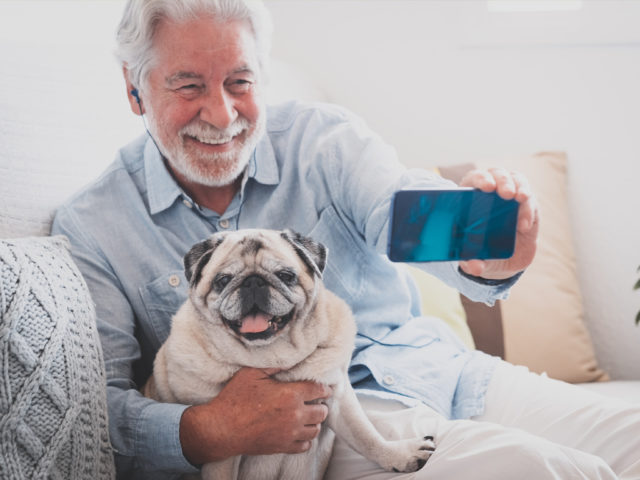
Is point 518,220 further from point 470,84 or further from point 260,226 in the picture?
point 470,84

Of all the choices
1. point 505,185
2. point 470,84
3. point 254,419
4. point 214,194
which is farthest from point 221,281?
point 470,84

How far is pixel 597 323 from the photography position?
1.88 m

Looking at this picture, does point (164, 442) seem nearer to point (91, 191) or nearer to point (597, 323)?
point (91, 191)

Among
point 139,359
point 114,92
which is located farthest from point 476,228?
point 114,92

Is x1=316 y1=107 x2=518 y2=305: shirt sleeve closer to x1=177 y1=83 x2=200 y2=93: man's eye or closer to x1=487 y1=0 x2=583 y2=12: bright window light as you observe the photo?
x1=177 y1=83 x2=200 y2=93: man's eye

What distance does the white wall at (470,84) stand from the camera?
1.44 m

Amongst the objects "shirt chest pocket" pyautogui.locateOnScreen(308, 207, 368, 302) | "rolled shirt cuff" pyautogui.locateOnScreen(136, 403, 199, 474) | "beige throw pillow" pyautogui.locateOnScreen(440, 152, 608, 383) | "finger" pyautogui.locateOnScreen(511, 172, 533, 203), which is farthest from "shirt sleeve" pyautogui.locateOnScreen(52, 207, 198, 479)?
"beige throw pillow" pyautogui.locateOnScreen(440, 152, 608, 383)

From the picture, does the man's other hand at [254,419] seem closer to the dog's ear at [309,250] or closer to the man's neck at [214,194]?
the dog's ear at [309,250]

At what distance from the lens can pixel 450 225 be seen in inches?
33.9

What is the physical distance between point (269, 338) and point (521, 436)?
39 cm

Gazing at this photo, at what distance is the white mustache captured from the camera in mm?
1090

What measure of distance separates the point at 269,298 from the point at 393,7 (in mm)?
1579

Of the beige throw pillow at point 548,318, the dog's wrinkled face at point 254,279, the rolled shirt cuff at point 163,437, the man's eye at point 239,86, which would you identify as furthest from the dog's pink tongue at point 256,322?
the beige throw pillow at point 548,318

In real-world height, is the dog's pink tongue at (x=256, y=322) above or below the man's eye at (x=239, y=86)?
below
